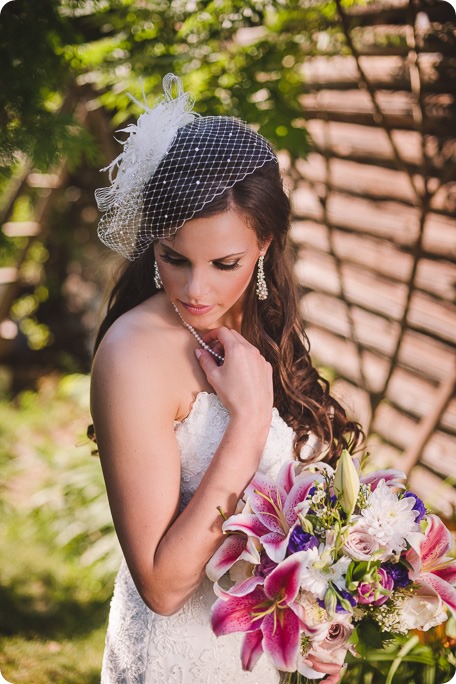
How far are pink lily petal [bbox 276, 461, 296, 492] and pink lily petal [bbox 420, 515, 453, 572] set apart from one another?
0.36 m

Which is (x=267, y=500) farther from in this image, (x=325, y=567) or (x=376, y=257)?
(x=376, y=257)

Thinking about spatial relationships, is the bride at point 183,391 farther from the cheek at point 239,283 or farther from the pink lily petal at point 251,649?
the pink lily petal at point 251,649

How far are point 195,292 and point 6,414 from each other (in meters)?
4.63

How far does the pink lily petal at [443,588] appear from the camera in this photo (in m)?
1.62

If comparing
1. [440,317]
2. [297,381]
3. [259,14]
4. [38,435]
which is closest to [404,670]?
[297,381]

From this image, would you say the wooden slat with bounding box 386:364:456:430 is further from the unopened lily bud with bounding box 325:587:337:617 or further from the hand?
the unopened lily bud with bounding box 325:587:337:617

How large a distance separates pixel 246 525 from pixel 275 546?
9 cm

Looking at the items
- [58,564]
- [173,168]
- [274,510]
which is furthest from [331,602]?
[58,564]

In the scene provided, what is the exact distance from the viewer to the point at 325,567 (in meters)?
1.49

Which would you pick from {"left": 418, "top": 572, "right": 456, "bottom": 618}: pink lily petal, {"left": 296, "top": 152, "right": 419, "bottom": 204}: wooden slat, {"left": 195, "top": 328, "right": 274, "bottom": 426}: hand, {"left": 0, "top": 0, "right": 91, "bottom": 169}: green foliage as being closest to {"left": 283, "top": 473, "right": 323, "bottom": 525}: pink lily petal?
{"left": 195, "top": 328, "right": 274, "bottom": 426}: hand

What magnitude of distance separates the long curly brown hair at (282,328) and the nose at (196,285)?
296 millimetres

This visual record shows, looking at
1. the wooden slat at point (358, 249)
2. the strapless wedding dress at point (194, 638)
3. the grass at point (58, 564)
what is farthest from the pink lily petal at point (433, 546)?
the wooden slat at point (358, 249)

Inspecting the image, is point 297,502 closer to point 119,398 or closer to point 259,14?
point 119,398

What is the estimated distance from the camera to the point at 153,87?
356 cm
